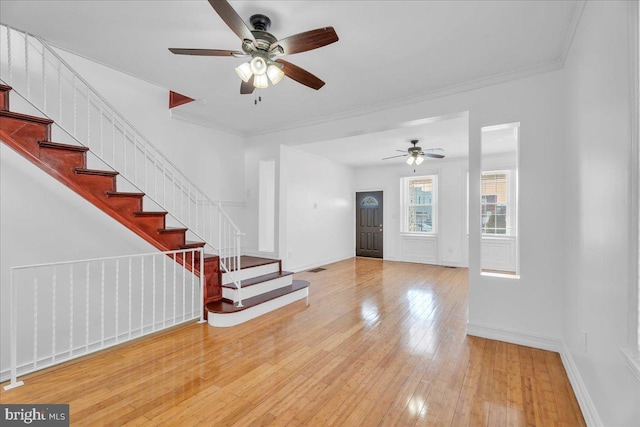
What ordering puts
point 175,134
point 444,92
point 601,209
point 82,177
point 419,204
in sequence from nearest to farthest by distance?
1. point 601,209
2. point 82,177
3. point 444,92
4. point 175,134
5. point 419,204

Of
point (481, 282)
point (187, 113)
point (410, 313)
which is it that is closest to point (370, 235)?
point (410, 313)

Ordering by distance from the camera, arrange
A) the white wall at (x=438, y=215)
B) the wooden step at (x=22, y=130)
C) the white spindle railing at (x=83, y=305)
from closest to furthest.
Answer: the wooden step at (x=22, y=130) < the white spindle railing at (x=83, y=305) < the white wall at (x=438, y=215)

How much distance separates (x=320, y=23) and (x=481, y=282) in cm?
312

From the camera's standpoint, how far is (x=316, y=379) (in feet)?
7.52

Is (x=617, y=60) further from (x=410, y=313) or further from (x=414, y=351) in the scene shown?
(x=410, y=313)

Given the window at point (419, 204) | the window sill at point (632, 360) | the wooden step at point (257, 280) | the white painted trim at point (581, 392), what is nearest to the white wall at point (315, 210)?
the wooden step at point (257, 280)

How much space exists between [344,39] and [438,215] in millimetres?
6004

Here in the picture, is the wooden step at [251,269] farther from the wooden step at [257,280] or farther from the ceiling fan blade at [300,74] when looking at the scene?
the ceiling fan blade at [300,74]

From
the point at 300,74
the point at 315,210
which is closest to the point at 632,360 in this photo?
the point at 300,74

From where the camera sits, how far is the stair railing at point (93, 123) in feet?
9.70

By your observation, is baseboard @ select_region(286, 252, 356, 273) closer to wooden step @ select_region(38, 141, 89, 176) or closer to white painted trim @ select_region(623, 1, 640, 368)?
wooden step @ select_region(38, 141, 89, 176)

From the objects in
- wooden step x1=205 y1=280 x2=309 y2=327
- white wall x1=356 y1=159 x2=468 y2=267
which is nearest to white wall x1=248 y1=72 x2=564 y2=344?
wooden step x1=205 y1=280 x2=309 y2=327

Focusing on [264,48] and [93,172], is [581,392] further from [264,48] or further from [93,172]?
[93,172]

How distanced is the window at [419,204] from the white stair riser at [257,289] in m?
4.71
